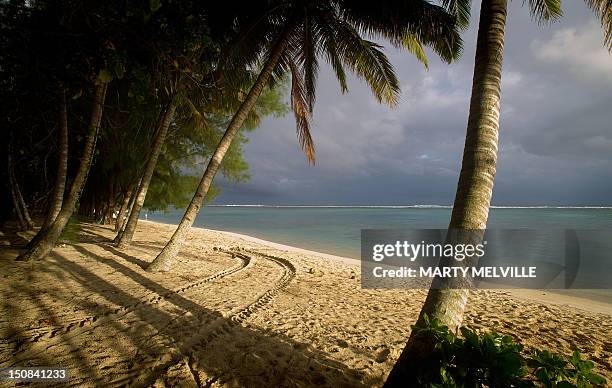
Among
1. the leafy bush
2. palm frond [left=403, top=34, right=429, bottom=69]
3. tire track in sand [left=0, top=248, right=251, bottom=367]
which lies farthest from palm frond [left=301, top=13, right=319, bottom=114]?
the leafy bush

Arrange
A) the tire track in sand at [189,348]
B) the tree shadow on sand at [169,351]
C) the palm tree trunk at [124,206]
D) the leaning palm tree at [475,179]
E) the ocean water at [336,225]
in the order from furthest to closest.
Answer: the ocean water at [336,225]
the palm tree trunk at [124,206]
the tree shadow on sand at [169,351]
the tire track in sand at [189,348]
the leaning palm tree at [475,179]

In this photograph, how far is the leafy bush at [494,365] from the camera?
5.81ft

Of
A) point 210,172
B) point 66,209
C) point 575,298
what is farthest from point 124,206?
point 575,298

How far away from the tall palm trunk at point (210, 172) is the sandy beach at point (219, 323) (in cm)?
46

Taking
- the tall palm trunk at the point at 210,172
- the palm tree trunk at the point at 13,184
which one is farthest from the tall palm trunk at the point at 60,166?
the palm tree trunk at the point at 13,184

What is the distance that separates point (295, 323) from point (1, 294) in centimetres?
445

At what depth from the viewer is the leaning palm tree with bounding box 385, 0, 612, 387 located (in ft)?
8.05

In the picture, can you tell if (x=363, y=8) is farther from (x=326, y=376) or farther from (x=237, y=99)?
(x=326, y=376)

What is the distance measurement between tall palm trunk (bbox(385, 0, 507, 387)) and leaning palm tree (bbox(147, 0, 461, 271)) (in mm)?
3889

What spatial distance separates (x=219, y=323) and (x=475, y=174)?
12.4 feet

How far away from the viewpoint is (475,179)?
8.89 feet

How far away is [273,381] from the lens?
2.96 meters

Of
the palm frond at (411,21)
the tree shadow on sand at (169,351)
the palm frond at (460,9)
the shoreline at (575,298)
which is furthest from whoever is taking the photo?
the shoreline at (575,298)

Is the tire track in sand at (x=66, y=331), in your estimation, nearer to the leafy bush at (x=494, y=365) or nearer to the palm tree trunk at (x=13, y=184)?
the leafy bush at (x=494, y=365)
